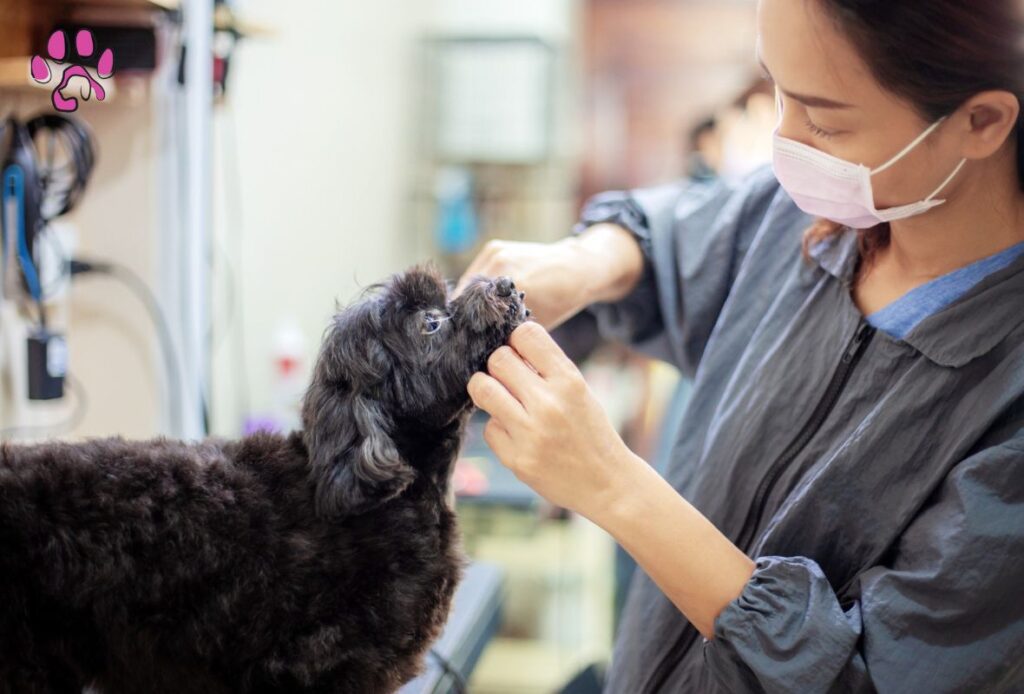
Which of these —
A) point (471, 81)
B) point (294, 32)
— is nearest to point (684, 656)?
point (294, 32)

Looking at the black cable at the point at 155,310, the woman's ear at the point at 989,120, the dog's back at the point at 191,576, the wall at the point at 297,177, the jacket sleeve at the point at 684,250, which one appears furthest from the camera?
the wall at the point at 297,177

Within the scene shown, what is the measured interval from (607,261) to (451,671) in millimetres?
610

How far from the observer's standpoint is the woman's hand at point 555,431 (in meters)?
0.91

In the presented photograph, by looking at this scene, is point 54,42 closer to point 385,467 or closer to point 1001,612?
point 385,467

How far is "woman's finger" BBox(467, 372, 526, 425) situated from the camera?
928mm

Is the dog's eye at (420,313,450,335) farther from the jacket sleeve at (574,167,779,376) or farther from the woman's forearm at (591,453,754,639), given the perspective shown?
the jacket sleeve at (574,167,779,376)

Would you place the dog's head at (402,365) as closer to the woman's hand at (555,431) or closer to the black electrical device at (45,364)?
the woman's hand at (555,431)

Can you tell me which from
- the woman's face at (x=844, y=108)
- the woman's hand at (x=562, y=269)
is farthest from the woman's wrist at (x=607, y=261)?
the woman's face at (x=844, y=108)

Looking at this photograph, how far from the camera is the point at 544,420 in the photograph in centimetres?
91

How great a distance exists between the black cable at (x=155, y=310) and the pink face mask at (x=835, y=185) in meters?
1.00

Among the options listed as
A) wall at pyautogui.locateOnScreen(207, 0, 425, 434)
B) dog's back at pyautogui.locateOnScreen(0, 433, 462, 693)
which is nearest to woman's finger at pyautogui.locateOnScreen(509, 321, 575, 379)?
dog's back at pyautogui.locateOnScreen(0, 433, 462, 693)

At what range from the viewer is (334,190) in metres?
3.11

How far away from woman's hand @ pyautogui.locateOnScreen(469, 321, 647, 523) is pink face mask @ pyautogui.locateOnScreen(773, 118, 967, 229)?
344 millimetres

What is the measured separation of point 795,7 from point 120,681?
0.91 metres
